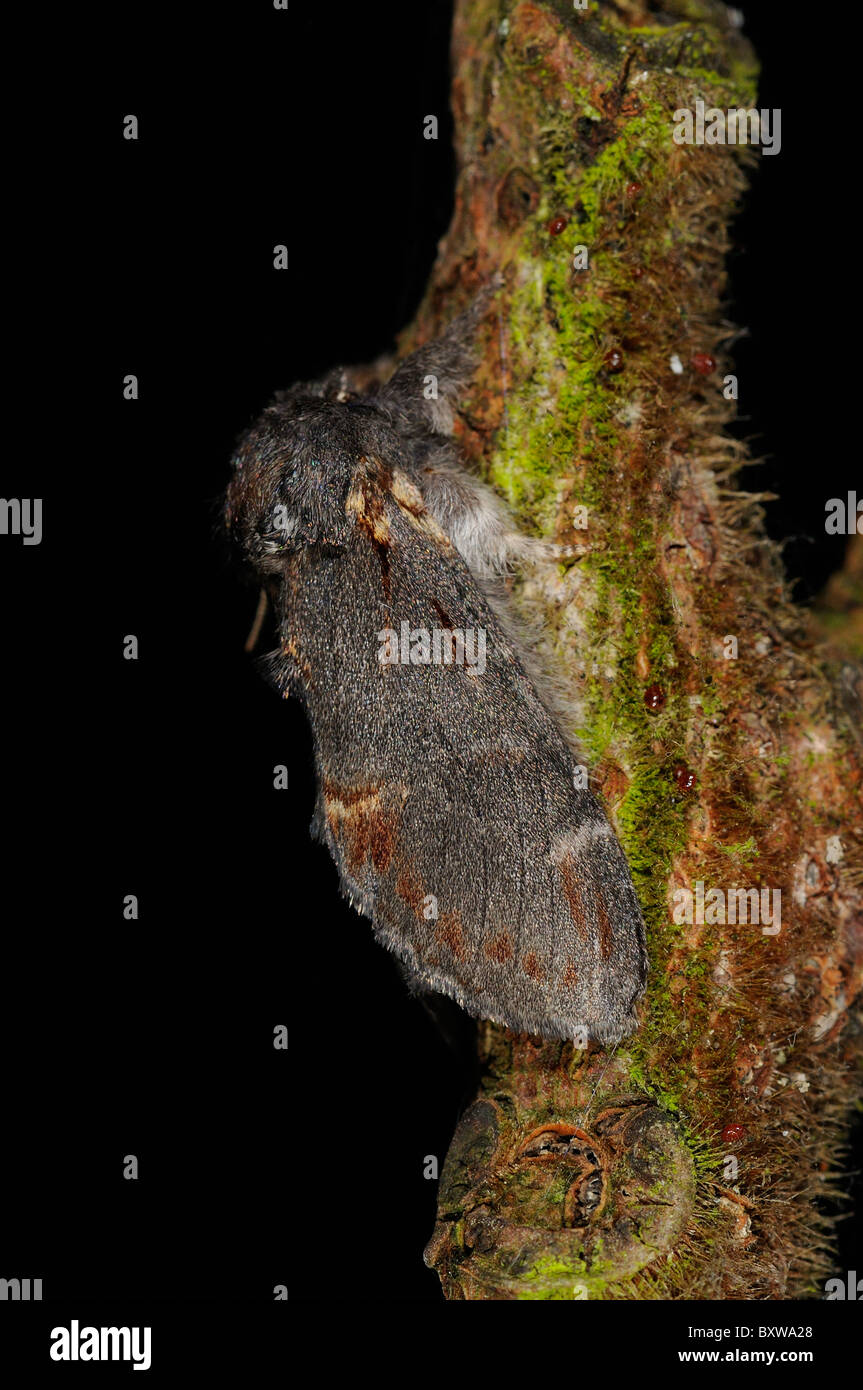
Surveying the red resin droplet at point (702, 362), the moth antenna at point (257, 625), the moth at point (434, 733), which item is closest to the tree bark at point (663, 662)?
the red resin droplet at point (702, 362)

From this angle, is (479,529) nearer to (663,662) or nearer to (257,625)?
(663,662)

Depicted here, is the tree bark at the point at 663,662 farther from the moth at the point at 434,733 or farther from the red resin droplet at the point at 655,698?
the moth at the point at 434,733

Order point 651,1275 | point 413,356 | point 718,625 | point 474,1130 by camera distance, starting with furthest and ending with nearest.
A: 1. point 413,356
2. point 718,625
3. point 474,1130
4. point 651,1275

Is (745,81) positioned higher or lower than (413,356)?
higher

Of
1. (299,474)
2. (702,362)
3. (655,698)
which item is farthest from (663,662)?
(299,474)

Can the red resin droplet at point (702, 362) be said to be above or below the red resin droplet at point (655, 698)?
above

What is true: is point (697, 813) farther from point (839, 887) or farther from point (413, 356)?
point (413, 356)

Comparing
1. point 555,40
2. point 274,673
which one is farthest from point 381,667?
point 555,40

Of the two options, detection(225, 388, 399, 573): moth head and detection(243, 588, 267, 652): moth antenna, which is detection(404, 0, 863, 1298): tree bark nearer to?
detection(225, 388, 399, 573): moth head
